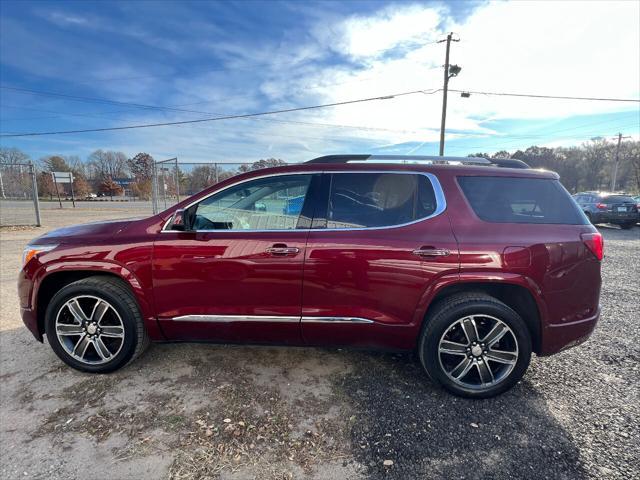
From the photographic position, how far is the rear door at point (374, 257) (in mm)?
2494

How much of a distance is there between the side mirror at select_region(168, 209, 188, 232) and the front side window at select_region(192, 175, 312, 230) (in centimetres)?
8

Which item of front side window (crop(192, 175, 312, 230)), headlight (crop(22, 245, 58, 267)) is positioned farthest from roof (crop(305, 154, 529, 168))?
headlight (crop(22, 245, 58, 267))

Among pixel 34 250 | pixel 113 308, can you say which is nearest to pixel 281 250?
pixel 113 308

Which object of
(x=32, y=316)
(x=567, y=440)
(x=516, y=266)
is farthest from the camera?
(x=32, y=316)

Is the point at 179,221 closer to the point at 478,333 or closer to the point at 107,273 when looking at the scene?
the point at 107,273

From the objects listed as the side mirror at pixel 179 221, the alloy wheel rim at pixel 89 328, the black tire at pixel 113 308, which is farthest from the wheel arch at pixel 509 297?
the alloy wheel rim at pixel 89 328

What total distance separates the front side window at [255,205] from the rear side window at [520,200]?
1.38 metres

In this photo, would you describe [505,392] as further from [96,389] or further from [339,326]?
[96,389]

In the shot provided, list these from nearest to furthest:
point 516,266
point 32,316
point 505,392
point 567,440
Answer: point 567,440 → point 516,266 → point 505,392 → point 32,316

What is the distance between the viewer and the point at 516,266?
2463 mm

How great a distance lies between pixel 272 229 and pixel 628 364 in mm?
3491

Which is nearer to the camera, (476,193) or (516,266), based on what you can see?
(516,266)

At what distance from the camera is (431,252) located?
2.48 meters

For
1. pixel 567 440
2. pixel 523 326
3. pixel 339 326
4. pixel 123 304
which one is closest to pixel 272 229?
pixel 339 326
